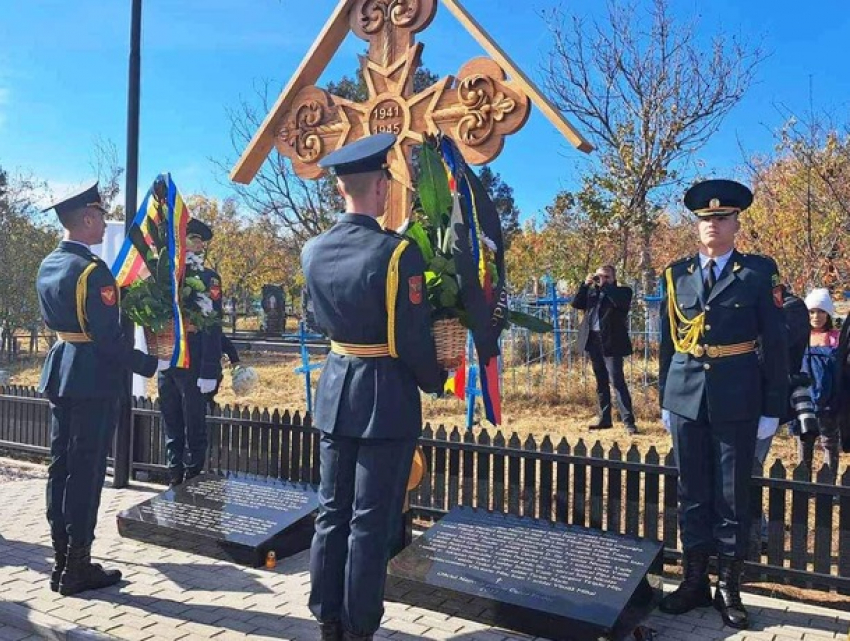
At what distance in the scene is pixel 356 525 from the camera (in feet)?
10.3

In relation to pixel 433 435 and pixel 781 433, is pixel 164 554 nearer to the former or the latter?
pixel 433 435

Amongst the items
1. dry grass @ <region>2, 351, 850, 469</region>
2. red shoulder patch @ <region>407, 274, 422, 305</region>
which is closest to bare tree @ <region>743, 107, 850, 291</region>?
dry grass @ <region>2, 351, 850, 469</region>

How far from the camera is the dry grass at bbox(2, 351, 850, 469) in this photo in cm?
822

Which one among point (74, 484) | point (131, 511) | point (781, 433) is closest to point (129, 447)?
point (131, 511)

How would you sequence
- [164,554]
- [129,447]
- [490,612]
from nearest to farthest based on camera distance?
[490,612] < [164,554] < [129,447]

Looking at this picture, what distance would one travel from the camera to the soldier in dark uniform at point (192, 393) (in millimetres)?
6340

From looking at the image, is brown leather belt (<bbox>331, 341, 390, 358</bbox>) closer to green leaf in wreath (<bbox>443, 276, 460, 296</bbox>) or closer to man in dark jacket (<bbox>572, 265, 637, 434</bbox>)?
green leaf in wreath (<bbox>443, 276, 460, 296</bbox>)

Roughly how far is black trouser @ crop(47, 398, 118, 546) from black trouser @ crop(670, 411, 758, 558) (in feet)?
10.3

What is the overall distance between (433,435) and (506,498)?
2.81 feet

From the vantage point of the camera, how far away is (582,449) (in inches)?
193

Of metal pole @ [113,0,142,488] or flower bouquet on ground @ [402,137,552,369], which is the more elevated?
metal pole @ [113,0,142,488]

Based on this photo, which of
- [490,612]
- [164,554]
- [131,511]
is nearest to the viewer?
[490,612]

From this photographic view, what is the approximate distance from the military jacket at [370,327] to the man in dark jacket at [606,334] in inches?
215

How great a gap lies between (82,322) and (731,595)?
12.1 ft
